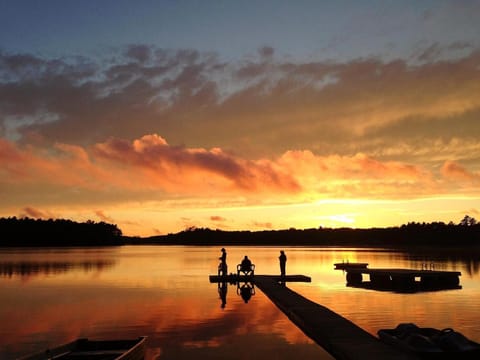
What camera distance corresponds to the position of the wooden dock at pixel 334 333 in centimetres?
1526

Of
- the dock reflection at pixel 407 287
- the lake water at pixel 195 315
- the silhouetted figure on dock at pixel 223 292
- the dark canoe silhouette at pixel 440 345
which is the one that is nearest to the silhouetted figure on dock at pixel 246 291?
the lake water at pixel 195 315

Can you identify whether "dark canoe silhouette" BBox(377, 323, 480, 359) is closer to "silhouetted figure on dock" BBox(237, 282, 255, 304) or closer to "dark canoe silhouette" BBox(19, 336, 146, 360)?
"dark canoe silhouette" BBox(19, 336, 146, 360)

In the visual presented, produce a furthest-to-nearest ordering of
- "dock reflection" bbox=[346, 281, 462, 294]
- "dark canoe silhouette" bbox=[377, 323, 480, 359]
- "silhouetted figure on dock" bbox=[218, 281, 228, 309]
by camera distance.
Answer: "dock reflection" bbox=[346, 281, 462, 294], "silhouetted figure on dock" bbox=[218, 281, 228, 309], "dark canoe silhouette" bbox=[377, 323, 480, 359]

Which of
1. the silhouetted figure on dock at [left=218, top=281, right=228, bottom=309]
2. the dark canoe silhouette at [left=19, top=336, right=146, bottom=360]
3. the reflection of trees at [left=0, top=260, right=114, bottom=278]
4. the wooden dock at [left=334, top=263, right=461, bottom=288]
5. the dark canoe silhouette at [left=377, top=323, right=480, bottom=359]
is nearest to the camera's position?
the dark canoe silhouette at [left=377, top=323, right=480, bottom=359]

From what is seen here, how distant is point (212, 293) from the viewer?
36.5 metres

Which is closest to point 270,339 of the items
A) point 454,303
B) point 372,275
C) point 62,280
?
point 454,303

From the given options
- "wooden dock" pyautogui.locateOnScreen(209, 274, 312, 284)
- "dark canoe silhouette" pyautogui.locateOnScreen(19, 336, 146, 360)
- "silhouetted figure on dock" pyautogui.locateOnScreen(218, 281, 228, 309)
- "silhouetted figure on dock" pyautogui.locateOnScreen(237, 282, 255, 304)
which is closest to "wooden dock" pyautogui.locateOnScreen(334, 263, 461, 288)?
"wooden dock" pyautogui.locateOnScreen(209, 274, 312, 284)

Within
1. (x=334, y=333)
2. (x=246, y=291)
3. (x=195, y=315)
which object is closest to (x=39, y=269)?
(x=246, y=291)

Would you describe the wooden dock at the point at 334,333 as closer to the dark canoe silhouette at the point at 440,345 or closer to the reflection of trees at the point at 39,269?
the dark canoe silhouette at the point at 440,345

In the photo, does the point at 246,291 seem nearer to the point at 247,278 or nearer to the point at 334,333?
the point at 247,278

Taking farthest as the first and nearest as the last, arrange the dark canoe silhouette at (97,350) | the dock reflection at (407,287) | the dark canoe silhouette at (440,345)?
the dock reflection at (407,287) → the dark canoe silhouette at (97,350) → the dark canoe silhouette at (440,345)

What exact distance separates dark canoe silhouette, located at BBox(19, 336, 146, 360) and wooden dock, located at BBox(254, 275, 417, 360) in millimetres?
5873

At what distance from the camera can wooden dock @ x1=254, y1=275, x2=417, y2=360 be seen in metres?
15.3

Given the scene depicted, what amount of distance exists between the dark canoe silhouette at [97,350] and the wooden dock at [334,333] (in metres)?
5.87
